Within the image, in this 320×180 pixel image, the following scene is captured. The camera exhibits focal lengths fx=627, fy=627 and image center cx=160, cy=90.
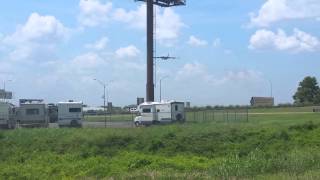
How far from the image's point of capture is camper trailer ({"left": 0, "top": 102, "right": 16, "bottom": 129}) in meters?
71.1

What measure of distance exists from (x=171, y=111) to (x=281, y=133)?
3331 centimetres

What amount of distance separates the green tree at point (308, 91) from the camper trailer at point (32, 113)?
128 metres

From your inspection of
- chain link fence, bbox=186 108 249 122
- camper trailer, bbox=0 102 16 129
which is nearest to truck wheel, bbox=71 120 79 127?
camper trailer, bbox=0 102 16 129

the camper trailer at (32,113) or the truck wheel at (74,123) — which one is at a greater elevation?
the camper trailer at (32,113)

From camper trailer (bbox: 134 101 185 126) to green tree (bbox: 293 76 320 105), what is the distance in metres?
118

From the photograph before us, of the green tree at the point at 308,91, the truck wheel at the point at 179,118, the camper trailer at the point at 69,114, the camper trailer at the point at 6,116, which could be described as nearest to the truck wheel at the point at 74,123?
the camper trailer at the point at 69,114

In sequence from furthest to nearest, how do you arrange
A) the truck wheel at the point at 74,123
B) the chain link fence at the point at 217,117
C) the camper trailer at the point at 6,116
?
the chain link fence at the point at 217,117, the truck wheel at the point at 74,123, the camper trailer at the point at 6,116

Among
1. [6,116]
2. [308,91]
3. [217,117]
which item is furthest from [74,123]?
[308,91]

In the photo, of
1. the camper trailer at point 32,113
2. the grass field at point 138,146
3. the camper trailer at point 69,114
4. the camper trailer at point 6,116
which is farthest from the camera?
the camper trailer at point 69,114

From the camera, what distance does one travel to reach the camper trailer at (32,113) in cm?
7381

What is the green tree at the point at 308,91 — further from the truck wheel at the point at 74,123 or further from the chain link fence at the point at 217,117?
the truck wheel at the point at 74,123

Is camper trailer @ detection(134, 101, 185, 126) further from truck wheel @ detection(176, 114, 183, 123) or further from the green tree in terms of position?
the green tree

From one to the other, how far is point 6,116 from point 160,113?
1866 centimetres

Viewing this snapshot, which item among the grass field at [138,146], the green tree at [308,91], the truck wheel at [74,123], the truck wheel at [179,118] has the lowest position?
the grass field at [138,146]
